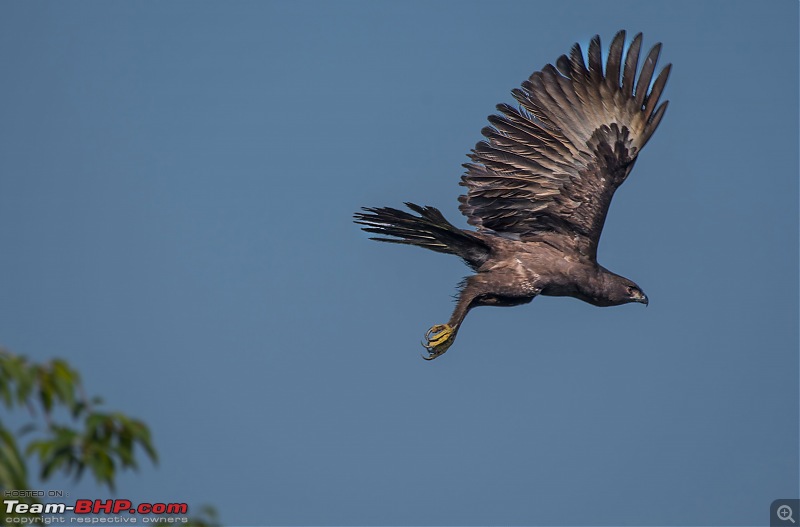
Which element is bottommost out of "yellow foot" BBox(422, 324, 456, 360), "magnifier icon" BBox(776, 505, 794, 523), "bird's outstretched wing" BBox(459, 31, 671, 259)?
"magnifier icon" BBox(776, 505, 794, 523)

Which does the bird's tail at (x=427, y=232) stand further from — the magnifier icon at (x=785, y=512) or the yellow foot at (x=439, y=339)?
the magnifier icon at (x=785, y=512)

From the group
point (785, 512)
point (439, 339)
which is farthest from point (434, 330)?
point (785, 512)

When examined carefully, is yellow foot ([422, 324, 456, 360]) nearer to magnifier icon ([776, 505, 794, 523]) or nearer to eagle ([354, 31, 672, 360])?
eagle ([354, 31, 672, 360])

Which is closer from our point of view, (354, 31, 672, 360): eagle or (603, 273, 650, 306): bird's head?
(354, 31, 672, 360): eagle

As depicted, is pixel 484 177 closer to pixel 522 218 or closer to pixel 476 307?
pixel 522 218

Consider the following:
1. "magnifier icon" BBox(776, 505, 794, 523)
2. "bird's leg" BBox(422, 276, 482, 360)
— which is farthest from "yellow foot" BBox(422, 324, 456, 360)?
"magnifier icon" BBox(776, 505, 794, 523)

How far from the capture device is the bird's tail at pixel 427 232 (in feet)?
34.9

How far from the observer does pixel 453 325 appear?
35.7 feet

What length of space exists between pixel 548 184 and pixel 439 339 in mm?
1947

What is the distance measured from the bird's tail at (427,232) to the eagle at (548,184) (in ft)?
0.03

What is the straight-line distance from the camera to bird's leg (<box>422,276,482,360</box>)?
10789mm

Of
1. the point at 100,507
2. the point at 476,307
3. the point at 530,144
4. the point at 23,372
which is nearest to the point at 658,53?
the point at 530,144

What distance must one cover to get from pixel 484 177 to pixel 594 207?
1189mm

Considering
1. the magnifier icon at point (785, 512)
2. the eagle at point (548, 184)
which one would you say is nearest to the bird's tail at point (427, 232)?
the eagle at point (548, 184)
